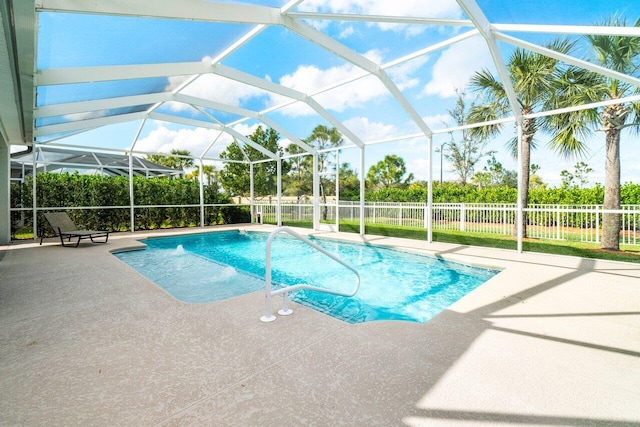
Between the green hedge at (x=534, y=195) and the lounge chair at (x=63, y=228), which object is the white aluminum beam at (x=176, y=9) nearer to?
the lounge chair at (x=63, y=228)

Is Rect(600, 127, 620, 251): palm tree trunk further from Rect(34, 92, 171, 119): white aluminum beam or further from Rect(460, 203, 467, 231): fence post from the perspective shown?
Rect(34, 92, 171, 119): white aluminum beam

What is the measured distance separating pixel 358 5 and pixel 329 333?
4807 mm

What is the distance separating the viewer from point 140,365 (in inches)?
87.0

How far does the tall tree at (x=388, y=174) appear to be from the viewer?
2703 centimetres

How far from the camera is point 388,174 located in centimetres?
2758

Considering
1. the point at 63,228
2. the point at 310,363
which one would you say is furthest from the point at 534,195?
the point at 63,228

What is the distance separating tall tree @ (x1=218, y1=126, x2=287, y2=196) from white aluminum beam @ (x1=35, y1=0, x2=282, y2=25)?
43.2 ft

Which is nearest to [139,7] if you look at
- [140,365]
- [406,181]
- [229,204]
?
[140,365]

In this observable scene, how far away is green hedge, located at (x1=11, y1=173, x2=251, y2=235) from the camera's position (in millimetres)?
10016

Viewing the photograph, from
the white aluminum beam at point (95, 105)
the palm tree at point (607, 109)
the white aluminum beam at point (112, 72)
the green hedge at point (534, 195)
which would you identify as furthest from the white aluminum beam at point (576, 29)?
the white aluminum beam at point (95, 105)

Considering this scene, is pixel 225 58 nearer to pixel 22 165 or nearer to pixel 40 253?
pixel 40 253

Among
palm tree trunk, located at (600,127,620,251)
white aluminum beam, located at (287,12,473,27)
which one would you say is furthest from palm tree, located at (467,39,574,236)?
white aluminum beam, located at (287,12,473,27)

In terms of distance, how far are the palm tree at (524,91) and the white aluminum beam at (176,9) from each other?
654 centimetres

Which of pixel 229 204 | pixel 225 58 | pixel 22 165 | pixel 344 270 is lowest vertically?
pixel 344 270
